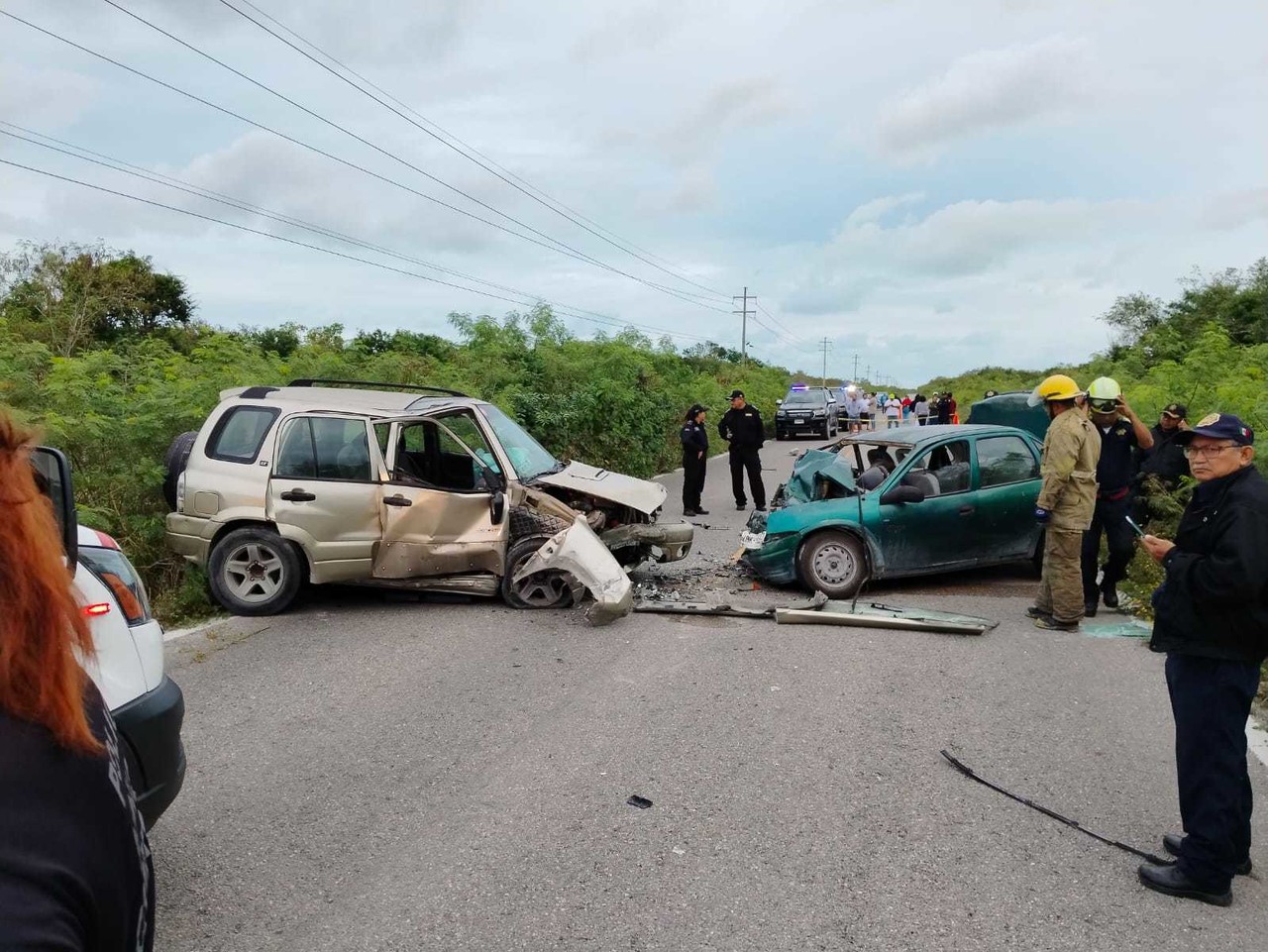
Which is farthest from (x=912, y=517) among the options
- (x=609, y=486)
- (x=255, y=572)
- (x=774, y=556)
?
(x=255, y=572)

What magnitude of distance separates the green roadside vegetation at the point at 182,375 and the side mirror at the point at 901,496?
6160mm

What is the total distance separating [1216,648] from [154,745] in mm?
3946

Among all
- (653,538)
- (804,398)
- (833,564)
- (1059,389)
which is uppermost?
(804,398)

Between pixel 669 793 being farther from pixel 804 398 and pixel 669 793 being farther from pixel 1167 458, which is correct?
pixel 804 398

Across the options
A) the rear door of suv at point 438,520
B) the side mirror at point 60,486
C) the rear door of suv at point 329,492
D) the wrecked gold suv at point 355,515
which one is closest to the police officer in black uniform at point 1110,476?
the wrecked gold suv at point 355,515

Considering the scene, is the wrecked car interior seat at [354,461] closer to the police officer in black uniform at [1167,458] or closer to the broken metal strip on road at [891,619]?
the broken metal strip on road at [891,619]

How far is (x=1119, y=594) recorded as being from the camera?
30.2ft

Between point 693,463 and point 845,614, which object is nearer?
point 845,614

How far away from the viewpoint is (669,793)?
14.9ft

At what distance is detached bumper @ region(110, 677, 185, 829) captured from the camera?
3244 millimetres

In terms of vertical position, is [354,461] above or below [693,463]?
above

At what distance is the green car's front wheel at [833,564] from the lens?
8.77 metres

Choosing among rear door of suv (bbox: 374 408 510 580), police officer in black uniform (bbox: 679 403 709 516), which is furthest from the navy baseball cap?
police officer in black uniform (bbox: 679 403 709 516)

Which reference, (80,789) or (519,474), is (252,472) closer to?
(519,474)
